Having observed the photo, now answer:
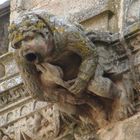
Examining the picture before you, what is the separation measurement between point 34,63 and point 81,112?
1.49 feet

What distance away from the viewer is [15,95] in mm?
5566

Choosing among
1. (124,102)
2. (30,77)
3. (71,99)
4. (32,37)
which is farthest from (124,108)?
(32,37)

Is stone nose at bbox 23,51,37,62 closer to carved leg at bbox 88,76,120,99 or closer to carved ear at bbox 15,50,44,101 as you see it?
carved ear at bbox 15,50,44,101

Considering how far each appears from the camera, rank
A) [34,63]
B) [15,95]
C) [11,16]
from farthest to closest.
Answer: [11,16] → [15,95] → [34,63]

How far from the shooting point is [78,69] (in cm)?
496

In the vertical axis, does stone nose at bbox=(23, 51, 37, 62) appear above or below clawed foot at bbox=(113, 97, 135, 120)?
above

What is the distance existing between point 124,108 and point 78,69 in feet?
1.13

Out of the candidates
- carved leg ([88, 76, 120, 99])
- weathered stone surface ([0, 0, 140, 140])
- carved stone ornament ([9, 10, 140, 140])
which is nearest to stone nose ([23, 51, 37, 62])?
carved stone ornament ([9, 10, 140, 140])

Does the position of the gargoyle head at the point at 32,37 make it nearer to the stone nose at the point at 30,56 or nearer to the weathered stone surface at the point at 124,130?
the stone nose at the point at 30,56

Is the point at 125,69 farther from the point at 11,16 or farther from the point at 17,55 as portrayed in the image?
the point at 11,16

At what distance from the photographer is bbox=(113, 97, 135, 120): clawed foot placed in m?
4.93

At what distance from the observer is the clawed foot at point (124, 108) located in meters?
4.93

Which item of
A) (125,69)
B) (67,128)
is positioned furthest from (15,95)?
(125,69)

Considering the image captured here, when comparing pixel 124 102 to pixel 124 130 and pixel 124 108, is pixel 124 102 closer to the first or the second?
pixel 124 108
